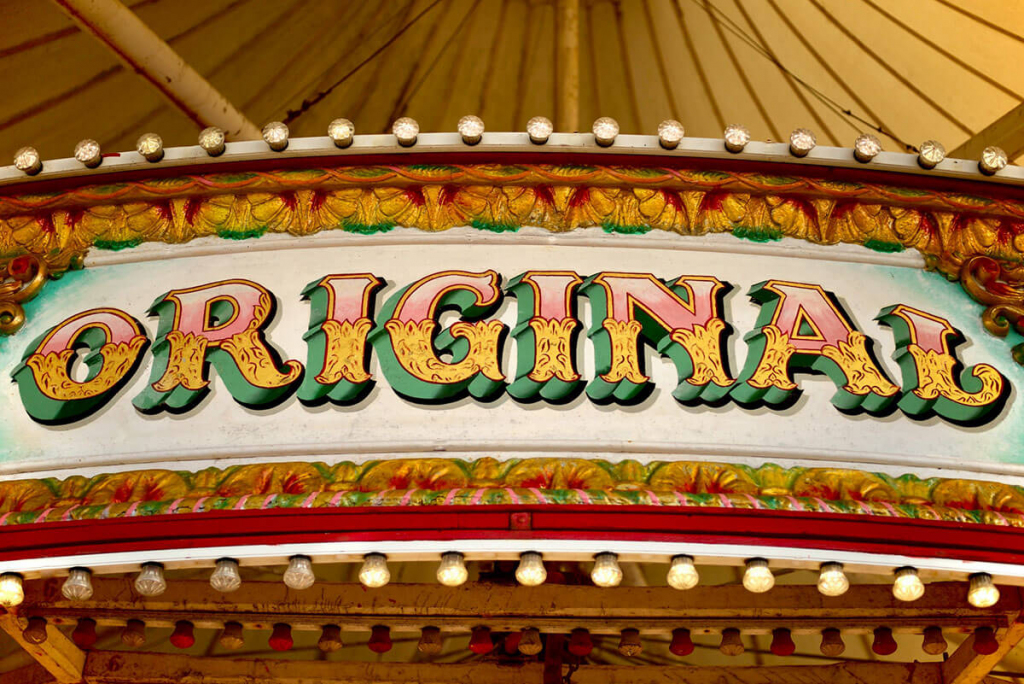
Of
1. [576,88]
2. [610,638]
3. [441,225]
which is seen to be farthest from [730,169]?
[610,638]

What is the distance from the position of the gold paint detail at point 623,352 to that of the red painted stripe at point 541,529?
1.27 ft

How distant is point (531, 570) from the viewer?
2486mm

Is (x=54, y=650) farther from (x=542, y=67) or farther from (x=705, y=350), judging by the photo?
(x=542, y=67)

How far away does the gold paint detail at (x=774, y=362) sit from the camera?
2.82 metres

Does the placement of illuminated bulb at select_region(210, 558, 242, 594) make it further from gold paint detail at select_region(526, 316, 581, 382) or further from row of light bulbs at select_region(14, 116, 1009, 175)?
row of light bulbs at select_region(14, 116, 1009, 175)

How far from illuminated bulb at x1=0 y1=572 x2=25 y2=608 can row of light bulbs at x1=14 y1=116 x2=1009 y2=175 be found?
122 centimetres

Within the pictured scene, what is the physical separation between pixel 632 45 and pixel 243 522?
4.37 meters

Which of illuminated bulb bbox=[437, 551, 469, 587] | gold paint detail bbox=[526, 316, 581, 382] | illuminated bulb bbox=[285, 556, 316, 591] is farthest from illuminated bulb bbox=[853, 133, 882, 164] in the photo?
illuminated bulb bbox=[285, 556, 316, 591]

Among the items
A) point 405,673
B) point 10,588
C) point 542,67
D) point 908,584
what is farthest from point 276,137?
point 542,67

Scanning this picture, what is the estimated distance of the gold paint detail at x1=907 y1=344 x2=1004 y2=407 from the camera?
113 inches

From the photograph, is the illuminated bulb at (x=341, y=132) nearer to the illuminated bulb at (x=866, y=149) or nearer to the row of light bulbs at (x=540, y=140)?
the row of light bulbs at (x=540, y=140)

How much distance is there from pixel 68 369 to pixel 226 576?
826mm

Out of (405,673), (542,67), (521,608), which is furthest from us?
(542,67)

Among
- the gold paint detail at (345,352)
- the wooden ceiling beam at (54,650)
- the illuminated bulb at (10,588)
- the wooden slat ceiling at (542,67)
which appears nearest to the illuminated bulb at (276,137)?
the gold paint detail at (345,352)
